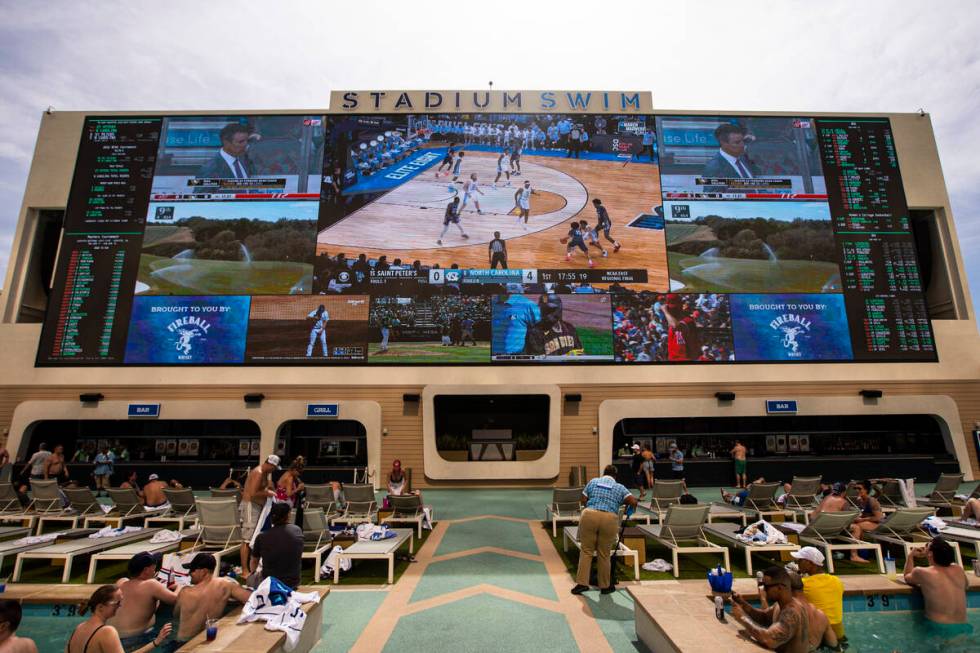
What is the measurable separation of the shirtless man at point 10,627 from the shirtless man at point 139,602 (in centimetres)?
119

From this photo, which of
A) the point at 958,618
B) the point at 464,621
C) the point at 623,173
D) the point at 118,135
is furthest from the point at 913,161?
the point at 118,135

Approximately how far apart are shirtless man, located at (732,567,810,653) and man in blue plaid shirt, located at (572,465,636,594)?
2217mm

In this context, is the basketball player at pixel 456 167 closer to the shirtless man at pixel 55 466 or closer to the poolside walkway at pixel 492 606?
the poolside walkway at pixel 492 606

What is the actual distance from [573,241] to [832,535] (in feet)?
43.7


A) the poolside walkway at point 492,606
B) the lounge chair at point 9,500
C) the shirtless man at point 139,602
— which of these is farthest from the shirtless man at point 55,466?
the shirtless man at point 139,602

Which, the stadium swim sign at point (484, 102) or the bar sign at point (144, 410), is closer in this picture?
the bar sign at point (144, 410)

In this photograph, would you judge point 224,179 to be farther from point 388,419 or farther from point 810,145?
point 810,145

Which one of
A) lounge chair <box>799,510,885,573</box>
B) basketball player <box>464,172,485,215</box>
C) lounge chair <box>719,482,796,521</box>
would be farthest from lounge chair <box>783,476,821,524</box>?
basketball player <box>464,172,485,215</box>

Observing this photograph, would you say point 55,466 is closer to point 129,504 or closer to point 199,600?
point 129,504

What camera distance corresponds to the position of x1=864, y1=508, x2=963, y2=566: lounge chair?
7.77 metres

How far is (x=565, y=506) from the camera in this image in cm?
1034

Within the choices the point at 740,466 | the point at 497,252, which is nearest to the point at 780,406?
the point at 740,466

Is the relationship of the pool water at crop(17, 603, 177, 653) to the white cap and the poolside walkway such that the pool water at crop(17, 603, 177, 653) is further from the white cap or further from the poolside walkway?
the white cap

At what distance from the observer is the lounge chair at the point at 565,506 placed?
10.0 meters
